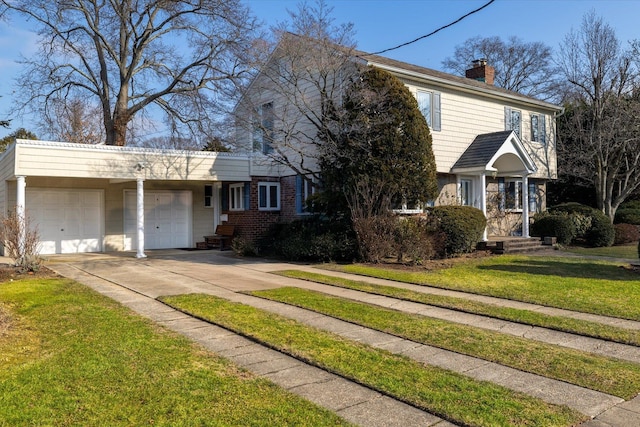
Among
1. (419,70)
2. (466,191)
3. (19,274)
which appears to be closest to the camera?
(19,274)

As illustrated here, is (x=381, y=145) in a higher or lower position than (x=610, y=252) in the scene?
higher

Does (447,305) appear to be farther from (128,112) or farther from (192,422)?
(128,112)

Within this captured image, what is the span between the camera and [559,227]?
61.9ft

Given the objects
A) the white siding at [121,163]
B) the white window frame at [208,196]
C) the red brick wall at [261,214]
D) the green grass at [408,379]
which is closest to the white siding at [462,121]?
the red brick wall at [261,214]

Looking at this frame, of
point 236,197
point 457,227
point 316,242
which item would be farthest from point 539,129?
point 236,197

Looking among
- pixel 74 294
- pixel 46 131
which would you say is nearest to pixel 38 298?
pixel 74 294

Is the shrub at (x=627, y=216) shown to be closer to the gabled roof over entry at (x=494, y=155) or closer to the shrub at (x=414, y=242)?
the gabled roof over entry at (x=494, y=155)

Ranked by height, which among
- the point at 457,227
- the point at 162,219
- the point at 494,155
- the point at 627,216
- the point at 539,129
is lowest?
the point at 457,227

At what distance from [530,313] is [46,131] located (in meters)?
24.9

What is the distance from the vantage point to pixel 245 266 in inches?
548

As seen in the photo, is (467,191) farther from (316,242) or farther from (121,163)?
(121,163)

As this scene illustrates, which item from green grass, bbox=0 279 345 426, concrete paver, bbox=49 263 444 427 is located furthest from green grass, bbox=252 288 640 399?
green grass, bbox=0 279 345 426

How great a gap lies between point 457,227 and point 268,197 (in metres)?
7.53

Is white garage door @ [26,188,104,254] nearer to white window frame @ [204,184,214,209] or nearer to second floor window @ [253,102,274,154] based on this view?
white window frame @ [204,184,214,209]
